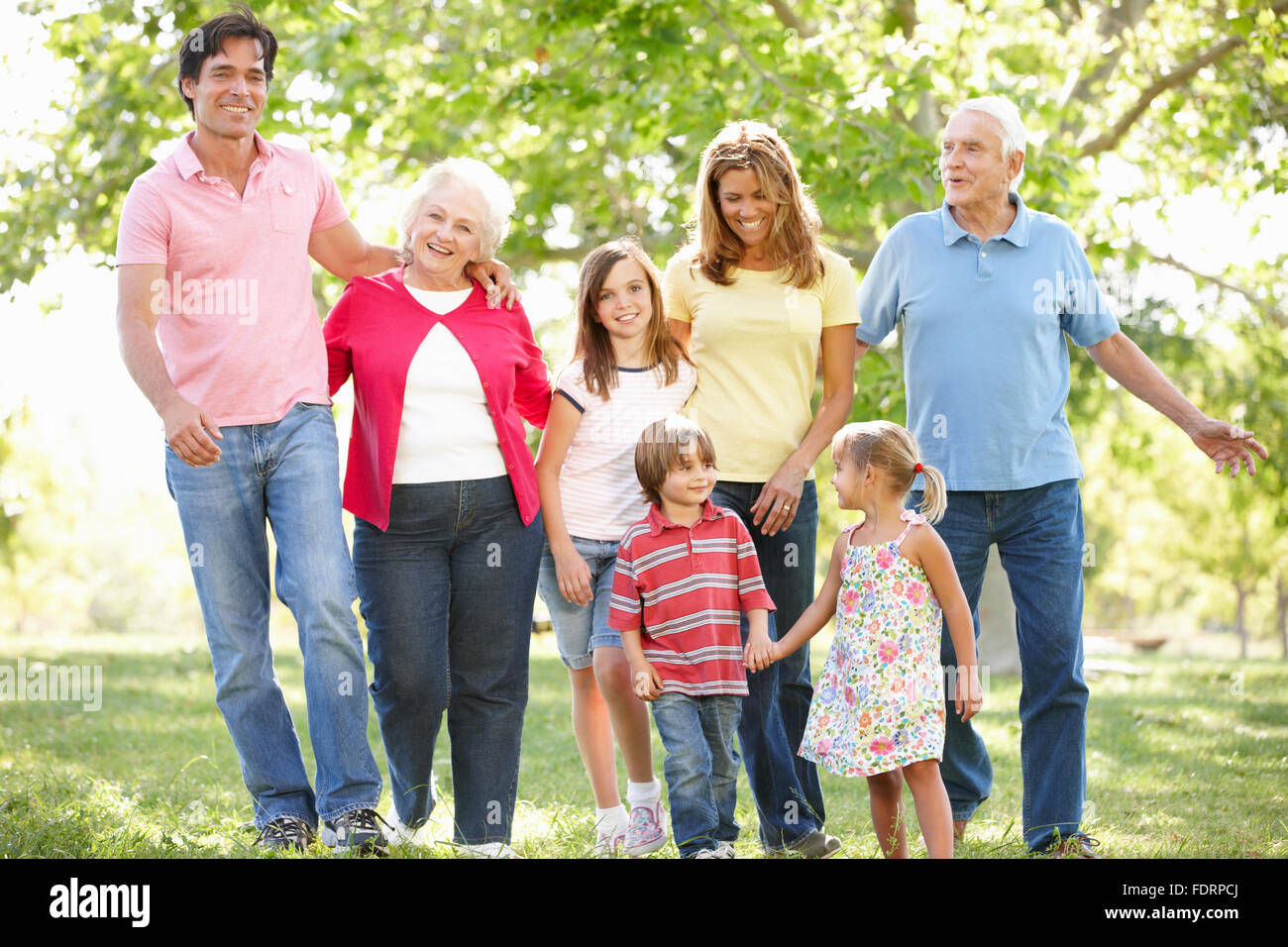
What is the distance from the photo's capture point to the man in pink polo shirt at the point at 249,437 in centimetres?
380

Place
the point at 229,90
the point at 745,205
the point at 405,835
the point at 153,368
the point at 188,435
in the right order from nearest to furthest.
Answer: the point at 188,435 < the point at 153,368 < the point at 229,90 < the point at 405,835 < the point at 745,205

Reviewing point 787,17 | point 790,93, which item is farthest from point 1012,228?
point 787,17

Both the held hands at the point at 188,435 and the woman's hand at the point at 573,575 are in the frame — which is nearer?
the held hands at the point at 188,435

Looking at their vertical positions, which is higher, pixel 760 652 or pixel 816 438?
pixel 816 438

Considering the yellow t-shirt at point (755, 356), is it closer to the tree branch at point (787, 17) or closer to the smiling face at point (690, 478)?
the smiling face at point (690, 478)

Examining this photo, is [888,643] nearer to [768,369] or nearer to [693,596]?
[693,596]

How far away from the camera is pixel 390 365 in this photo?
3.92 meters

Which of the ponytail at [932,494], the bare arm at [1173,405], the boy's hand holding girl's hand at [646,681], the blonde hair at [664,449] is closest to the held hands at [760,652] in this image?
the boy's hand holding girl's hand at [646,681]

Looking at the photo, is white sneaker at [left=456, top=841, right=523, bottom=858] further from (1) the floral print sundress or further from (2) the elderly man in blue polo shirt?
(2) the elderly man in blue polo shirt

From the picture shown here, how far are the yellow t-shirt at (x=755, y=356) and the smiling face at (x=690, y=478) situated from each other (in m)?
0.25

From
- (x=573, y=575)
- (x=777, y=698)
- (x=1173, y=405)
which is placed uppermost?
(x=1173, y=405)

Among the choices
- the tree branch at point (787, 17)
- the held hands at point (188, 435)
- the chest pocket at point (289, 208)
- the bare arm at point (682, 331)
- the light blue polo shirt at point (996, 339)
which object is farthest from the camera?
the tree branch at point (787, 17)

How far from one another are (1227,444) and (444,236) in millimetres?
2687
